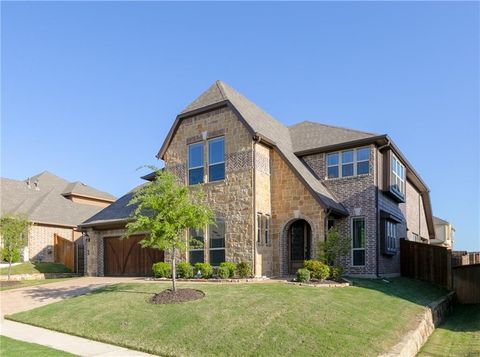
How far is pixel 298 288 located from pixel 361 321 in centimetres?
327

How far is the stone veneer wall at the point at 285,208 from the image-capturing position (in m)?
17.5

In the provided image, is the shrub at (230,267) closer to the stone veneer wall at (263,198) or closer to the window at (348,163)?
the stone veneer wall at (263,198)

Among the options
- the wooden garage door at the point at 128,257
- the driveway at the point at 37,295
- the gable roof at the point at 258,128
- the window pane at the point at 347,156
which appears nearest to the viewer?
the driveway at the point at 37,295

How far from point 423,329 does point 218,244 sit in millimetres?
9356

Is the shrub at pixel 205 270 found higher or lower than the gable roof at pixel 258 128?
lower

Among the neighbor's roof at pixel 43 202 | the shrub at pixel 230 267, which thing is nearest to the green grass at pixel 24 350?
the shrub at pixel 230 267

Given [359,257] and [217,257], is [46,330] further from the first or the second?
[359,257]

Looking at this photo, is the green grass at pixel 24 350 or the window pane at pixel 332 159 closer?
the green grass at pixel 24 350

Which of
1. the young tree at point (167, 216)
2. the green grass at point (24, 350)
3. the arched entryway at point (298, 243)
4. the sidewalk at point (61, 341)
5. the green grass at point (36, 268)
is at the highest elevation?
the young tree at point (167, 216)

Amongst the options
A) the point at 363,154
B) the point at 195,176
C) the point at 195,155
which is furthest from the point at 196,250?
the point at 363,154

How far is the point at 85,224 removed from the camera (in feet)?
78.1

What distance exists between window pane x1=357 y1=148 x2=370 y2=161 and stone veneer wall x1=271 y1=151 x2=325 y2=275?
353cm

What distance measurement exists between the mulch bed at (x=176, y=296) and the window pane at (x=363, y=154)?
10.3m

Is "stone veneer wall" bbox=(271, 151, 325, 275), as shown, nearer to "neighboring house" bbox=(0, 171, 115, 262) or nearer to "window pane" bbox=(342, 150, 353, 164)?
"window pane" bbox=(342, 150, 353, 164)
